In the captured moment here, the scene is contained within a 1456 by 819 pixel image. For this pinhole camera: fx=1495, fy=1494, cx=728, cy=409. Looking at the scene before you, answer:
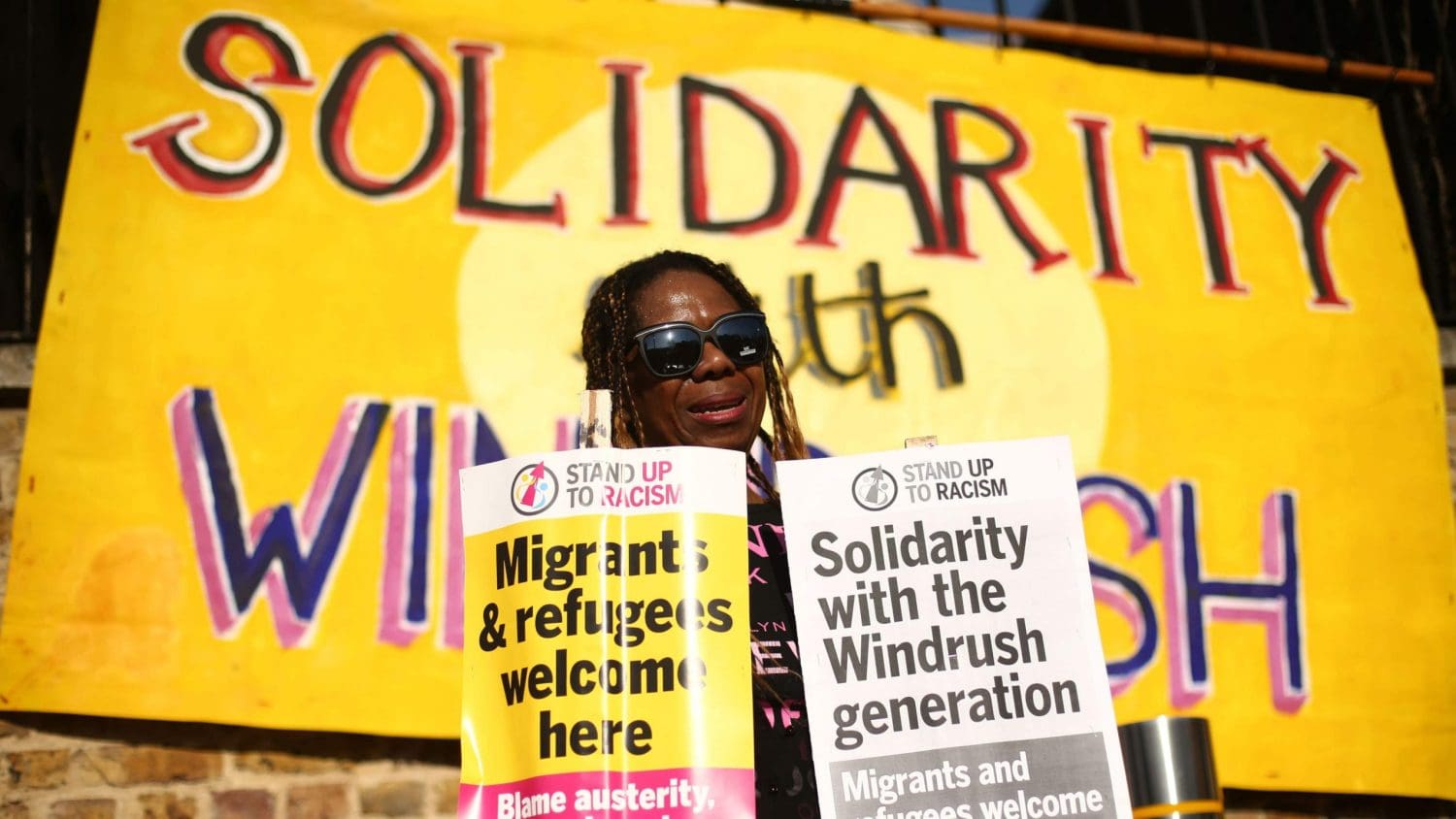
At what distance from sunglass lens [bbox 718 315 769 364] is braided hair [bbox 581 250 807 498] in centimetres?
7

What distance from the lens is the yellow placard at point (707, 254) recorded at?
12.2ft

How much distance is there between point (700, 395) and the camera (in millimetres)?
2199

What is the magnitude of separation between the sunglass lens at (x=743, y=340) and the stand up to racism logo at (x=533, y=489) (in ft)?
1.29

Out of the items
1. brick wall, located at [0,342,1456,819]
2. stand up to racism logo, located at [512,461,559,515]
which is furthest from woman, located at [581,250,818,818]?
brick wall, located at [0,342,1456,819]

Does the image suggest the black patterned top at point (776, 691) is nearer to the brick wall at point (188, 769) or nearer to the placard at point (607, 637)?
the placard at point (607, 637)

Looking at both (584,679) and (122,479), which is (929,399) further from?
(584,679)

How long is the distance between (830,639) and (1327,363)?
314 centimetres

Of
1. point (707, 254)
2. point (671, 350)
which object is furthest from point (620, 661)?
point (707, 254)

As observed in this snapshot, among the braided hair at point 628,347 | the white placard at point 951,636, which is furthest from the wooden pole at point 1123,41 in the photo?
the white placard at point 951,636

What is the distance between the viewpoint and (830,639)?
195cm

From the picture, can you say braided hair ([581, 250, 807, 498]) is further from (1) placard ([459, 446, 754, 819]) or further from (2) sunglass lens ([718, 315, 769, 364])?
(1) placard ([459, 446, 754, 819])

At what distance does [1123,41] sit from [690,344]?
320 cm

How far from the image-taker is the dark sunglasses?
2215 millimetres

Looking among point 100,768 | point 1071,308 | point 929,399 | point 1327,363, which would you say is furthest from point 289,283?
point 1327,363
